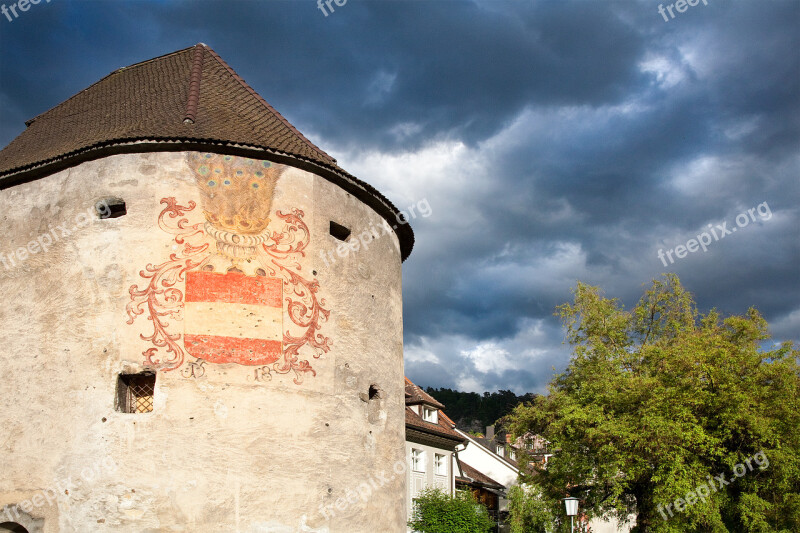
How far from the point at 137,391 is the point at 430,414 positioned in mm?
17668

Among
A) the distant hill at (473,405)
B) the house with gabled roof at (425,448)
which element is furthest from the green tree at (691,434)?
the distant hill at (473,405)

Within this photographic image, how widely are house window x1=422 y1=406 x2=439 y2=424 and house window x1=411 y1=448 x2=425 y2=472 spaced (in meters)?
2.42

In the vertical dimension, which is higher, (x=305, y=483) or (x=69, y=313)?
(x=69, y=313)

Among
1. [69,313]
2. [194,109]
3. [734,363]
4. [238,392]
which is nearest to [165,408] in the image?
[238,392]

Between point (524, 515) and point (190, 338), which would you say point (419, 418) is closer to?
point (524, 515)

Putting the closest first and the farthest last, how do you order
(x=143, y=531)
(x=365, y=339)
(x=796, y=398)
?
(x=143, y=531), (x=365, y=339), (x=796, y=398)

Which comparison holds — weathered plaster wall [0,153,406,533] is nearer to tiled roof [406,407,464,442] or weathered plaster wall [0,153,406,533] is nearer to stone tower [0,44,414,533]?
stone tower [0,44,414,533]

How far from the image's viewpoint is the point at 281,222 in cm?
1014

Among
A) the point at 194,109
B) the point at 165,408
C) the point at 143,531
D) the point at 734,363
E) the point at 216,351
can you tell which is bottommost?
the point at 143,531

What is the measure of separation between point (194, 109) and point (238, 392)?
464 centimetres

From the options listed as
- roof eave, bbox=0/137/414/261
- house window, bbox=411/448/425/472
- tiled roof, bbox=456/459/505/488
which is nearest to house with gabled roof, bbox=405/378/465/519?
house window, bbox=411/448/425/472

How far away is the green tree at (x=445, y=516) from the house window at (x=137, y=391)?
1247 centimetres

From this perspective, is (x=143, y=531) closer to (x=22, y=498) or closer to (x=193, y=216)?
(x=22, y=498)

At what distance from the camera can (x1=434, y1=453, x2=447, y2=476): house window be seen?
77.6ft
